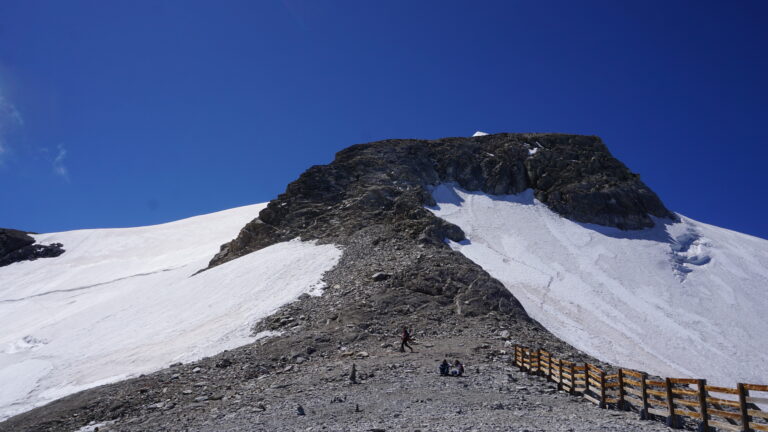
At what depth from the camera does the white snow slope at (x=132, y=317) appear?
75.9 feet

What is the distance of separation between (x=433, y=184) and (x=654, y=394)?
1639 inches

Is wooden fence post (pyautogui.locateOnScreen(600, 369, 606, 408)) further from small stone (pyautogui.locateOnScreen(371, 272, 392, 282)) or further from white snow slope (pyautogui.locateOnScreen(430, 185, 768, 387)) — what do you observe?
small stone (pyautogui.locateOnScreen(371, 272, 392, 282))

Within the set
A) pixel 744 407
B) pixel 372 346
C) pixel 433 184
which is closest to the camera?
pixel 744 407

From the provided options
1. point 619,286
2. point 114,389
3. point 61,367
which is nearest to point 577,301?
point 619,286

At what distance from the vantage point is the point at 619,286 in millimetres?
36812

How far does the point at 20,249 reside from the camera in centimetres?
6706

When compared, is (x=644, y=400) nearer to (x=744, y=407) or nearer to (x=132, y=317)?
(x=744, y=407)

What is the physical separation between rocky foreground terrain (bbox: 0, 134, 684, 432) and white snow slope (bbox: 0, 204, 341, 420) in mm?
2094

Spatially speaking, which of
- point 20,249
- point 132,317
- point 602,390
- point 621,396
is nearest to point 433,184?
point 132,317

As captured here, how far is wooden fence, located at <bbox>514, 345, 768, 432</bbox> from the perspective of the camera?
28.3 feet

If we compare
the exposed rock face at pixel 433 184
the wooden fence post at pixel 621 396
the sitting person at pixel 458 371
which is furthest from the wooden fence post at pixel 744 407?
the exposed rock face at pixel 433 184

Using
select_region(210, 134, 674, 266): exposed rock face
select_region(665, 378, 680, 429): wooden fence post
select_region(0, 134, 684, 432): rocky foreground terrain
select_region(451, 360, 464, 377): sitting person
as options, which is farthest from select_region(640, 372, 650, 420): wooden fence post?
select_region(210, 134, 674, 266): exposed rock face

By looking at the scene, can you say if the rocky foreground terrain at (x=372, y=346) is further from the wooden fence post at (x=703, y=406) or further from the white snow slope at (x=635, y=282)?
the white snow slope at (x=635, y=282)

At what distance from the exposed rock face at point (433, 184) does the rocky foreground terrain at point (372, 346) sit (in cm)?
20
